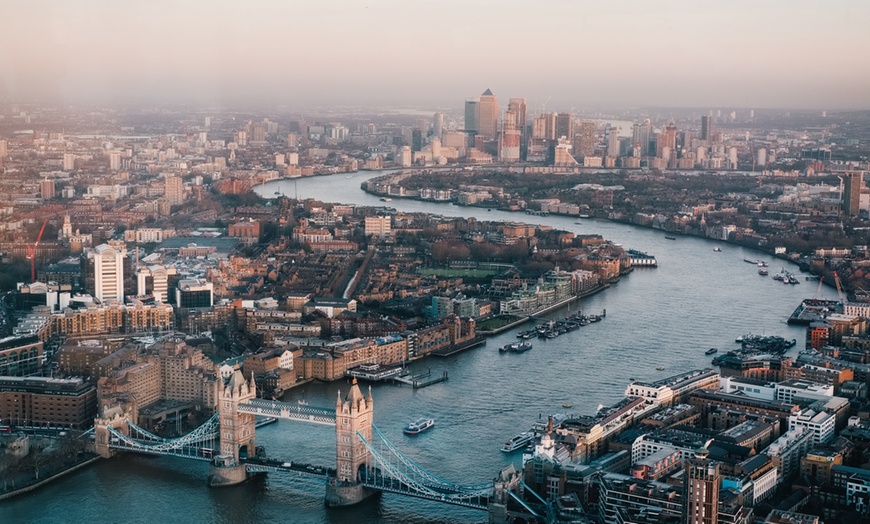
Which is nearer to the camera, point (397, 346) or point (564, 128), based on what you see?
point (397, 346)

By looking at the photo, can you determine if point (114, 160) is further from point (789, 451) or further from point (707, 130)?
point (707, 130)

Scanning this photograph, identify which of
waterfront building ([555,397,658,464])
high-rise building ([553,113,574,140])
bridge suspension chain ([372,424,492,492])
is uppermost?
high-rise building ([553,113,574,140])

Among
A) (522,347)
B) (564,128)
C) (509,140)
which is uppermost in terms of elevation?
(564,128)

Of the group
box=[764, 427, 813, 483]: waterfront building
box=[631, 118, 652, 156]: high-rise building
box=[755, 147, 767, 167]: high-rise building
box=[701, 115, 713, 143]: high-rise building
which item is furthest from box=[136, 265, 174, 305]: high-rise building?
box=[631, 118, 652, 156]: high-rise building

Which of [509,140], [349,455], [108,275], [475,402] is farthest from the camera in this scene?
[509,140]

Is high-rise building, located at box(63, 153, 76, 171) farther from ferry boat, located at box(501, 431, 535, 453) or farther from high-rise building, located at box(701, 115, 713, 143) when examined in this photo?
high-rise building, located at box(701, 115, 713, 143)

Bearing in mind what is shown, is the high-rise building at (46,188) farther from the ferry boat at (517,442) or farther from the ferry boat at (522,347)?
the ferry boat at (517,442)

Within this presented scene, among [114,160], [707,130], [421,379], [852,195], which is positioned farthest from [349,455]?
[707,130]
